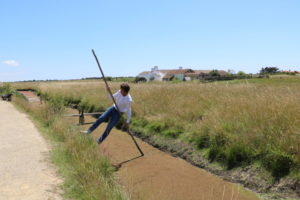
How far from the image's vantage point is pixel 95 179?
382 centimetres

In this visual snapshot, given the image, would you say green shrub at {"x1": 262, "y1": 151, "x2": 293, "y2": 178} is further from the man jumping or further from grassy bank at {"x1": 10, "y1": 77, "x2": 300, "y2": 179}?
the man jumping

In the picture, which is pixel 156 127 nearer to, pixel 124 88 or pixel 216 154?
pixel 124 88

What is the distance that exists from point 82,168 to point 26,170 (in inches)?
48.3

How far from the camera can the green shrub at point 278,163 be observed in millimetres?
4727

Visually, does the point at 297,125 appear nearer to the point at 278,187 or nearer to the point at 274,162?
the point at 274,162

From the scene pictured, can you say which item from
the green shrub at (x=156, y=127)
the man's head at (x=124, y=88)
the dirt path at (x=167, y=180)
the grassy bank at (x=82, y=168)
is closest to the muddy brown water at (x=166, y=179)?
the dirt path at (x=167, y=180)

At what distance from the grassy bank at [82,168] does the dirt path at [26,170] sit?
0.19 metres

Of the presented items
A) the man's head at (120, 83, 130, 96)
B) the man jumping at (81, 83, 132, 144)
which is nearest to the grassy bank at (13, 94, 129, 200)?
the man jumping at (81, 83, 132, 144)

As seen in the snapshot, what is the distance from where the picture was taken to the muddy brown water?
15.2ft

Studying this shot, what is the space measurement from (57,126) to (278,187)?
224 inches

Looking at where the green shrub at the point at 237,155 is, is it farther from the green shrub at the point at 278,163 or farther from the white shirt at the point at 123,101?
the white shirt at the point at 123,101

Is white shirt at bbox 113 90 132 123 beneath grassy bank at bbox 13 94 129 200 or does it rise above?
above

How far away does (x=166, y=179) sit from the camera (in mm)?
5395

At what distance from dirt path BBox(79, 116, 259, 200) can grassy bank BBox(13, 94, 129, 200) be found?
33 cm
